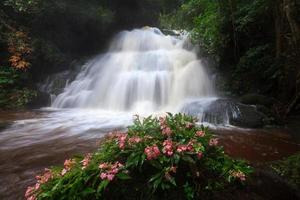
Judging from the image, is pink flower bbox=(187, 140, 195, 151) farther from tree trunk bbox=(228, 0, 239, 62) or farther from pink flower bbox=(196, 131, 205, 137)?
tree trunk bbox=(228, 0, 239, 62)

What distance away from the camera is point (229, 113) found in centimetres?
850

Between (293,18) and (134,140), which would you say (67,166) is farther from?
(293,18)

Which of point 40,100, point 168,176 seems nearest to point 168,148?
point 168,176

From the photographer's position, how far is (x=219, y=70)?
11.9 meters

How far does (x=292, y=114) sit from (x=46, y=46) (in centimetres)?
1153

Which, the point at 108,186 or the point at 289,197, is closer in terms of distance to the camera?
the point at 108,186

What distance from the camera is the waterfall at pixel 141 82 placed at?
11680mm

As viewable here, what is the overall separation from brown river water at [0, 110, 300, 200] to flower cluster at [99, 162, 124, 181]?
5.86 feet

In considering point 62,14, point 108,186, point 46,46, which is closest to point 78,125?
point 108,186

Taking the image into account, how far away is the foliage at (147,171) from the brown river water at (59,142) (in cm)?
153

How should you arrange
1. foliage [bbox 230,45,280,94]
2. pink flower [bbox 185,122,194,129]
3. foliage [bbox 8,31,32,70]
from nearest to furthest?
pink flower [bbox 185,122,194,129] < foliage [bbox 230,45,280,94] < foliage [bbox 8,31,32,70]

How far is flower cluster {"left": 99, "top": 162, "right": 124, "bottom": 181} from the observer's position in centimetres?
248

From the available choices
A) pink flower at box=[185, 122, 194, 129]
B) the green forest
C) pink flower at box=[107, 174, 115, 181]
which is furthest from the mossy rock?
pink flower at box=[107, 174, 115, 181]

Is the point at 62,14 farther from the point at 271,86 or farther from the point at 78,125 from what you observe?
the point at 271,86
